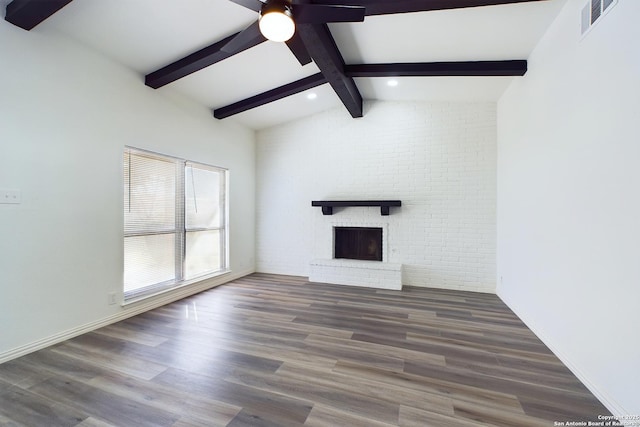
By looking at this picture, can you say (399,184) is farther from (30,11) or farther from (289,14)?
(30,11)

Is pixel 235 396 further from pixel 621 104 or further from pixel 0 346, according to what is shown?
pixel 621 104

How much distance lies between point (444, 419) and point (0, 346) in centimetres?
333

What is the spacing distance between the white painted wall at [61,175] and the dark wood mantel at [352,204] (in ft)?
8.66

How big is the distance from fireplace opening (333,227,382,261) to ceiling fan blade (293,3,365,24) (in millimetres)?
3515

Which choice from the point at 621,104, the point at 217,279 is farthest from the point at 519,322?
the point at 217,279

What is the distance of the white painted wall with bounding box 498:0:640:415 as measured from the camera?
154 cm

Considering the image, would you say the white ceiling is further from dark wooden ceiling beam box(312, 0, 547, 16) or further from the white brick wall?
the white brick wall

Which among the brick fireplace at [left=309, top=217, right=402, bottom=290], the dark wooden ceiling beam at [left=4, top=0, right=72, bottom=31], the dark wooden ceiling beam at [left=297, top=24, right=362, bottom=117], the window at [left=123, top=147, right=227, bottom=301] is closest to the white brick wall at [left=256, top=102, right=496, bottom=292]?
the brick fireplace at [left=309, top=217, right=402, bottom=290]

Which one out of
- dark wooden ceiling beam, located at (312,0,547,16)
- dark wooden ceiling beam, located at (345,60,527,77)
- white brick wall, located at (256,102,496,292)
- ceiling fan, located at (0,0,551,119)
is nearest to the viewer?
ceiling fan, located at (0,0,551,119)

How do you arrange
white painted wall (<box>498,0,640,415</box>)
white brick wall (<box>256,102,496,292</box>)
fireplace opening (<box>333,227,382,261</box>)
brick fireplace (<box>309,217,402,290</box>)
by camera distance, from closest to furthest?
white painted wall (<box>498,0,640,415</box>) → white brick wall (<box>256,102,496,292</box>) → brick fireplace (<box>309,217,402,290</box>) → fireplace opening (<box>333,227,382,261</box>)

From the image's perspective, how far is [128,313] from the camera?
3.13 meters

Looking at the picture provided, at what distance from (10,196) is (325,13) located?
2873 millimetres

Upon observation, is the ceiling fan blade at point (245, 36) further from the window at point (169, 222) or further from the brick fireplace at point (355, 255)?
the brick fireplace at point (355, 255)

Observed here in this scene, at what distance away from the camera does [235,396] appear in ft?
5.90
